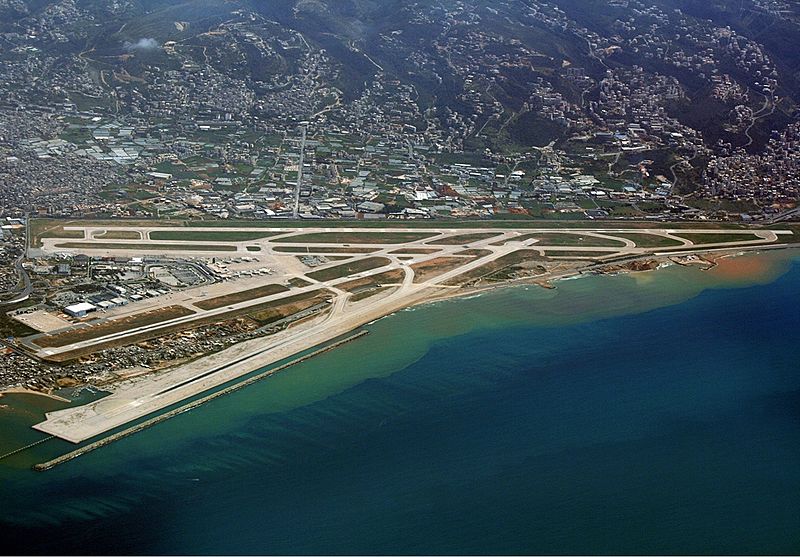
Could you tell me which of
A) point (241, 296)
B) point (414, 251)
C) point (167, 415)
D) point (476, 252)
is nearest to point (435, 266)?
point (414, 251)

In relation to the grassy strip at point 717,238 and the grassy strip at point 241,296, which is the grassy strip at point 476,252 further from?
the grassy strip at point 717,238

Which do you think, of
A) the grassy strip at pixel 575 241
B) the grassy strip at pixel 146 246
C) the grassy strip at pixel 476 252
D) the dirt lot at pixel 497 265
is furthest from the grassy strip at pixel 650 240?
the grassy strip at pixel 146 246

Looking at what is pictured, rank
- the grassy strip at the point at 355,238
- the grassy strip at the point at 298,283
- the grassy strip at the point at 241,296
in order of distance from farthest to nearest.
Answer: the grassy strip at the point at 355,238 → the grassy strip at the point at 298,283 → the grassy strip at the point at 241,296

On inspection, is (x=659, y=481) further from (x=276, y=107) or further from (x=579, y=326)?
(x=276, y=107)

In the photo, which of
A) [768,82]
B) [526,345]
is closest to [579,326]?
[526,345]

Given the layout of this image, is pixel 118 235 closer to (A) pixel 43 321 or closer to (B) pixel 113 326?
(A) pixel 43 321

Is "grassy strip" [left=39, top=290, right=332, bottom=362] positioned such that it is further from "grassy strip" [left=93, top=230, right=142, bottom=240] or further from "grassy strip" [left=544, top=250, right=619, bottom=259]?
"grassy strip" [left=544, top=250, right=619, bottom=259]

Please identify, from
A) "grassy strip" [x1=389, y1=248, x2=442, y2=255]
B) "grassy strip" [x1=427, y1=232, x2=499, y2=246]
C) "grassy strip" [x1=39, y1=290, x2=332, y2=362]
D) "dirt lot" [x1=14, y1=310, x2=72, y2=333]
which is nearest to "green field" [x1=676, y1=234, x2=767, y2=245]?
"grassy strip" [x1=427, y1=232, x2=499, y2=246]
